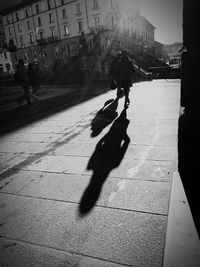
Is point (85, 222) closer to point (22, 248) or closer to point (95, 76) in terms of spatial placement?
point (22, 248)

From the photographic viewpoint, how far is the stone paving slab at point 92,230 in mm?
1921

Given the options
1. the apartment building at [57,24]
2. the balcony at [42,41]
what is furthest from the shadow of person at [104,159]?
the balcony at [42,41]

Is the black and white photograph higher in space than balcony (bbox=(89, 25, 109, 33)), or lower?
lower

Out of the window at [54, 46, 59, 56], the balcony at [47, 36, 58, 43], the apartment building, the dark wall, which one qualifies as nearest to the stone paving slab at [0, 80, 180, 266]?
the dark wall

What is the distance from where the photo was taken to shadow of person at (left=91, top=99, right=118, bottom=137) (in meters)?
5.72

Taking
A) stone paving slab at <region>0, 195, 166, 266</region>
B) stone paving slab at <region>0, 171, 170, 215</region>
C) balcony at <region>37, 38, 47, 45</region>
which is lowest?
stone paving slab at <region>0, 195, 166, 266</region>

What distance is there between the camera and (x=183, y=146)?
308 centimetres

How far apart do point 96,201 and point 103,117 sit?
4.35m

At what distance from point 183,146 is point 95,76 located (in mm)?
20317

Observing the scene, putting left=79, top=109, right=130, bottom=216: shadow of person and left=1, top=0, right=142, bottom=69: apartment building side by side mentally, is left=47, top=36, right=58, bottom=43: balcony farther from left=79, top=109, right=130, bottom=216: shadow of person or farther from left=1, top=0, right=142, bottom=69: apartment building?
left=79, top=109, right=130, bottom=216: shadow of person

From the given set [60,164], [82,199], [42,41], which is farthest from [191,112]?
[42,41]

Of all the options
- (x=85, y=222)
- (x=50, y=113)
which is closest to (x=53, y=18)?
(x=50, y=113)

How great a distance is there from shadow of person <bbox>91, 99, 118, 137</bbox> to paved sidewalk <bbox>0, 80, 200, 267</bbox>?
0.28 m

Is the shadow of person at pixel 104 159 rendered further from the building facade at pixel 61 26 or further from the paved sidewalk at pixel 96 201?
the building facade at pixel 61 26
